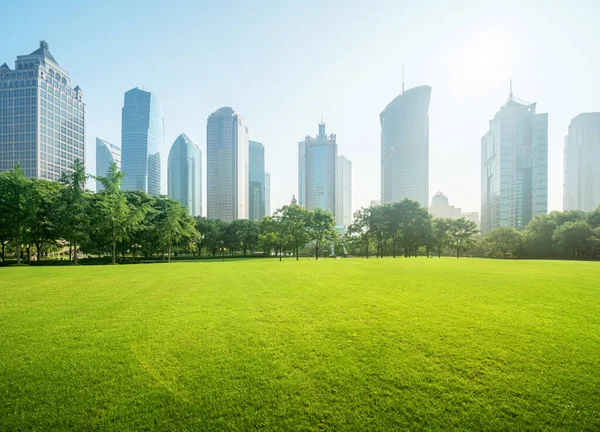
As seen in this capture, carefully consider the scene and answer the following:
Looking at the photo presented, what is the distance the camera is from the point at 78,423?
138 inches

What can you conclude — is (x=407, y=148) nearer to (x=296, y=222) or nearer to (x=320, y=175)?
(x=320, y=175)

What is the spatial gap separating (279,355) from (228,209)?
587 feet

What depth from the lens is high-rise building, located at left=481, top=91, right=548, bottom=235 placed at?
356 feet

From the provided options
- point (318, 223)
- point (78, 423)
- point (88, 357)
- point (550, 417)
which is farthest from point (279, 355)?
point (318, 223)

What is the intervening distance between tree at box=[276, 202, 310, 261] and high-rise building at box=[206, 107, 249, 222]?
13361 centimetres

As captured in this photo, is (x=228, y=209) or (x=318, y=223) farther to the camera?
(x=228, y=209)

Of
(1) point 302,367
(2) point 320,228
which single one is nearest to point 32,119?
(2) point 320,228

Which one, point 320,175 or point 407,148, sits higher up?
point 407,148

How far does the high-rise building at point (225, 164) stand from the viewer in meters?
179

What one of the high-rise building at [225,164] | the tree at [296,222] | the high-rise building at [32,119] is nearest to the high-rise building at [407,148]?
the high-rise building at [225,164]

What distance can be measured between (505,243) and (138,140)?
21660 centimetres

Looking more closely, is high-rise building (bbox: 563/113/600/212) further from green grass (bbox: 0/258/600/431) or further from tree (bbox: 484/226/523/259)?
green grass (bbox: 0/258/600/431)

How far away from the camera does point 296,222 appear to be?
151ft

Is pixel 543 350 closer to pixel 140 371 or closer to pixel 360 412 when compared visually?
pixel 360 412
